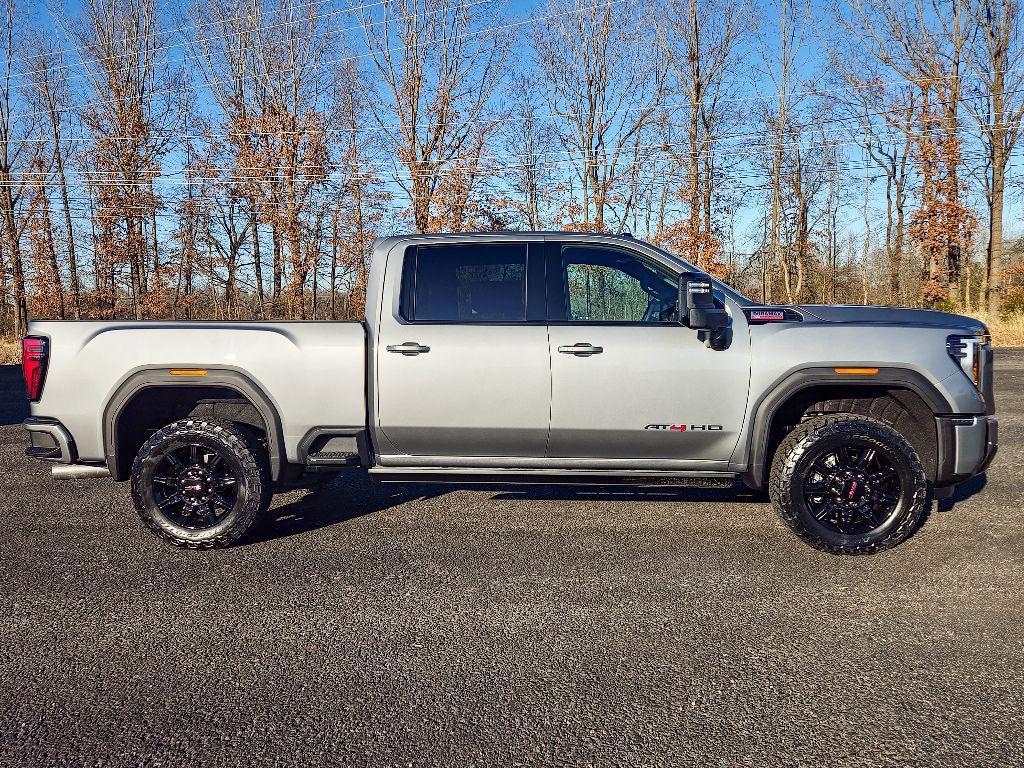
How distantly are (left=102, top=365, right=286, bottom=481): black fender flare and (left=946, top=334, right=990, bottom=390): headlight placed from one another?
431 centimetres

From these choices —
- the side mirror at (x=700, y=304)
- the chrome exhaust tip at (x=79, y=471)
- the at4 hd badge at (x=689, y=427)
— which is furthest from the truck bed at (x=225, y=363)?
the side mirror at (x=700, y=304)

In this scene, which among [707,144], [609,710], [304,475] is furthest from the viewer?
[707,144]

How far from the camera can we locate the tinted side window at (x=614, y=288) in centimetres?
482

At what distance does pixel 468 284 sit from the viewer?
196 inches

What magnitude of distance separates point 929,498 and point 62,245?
3472 cm

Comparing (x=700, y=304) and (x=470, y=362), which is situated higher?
(x=700, y=304)

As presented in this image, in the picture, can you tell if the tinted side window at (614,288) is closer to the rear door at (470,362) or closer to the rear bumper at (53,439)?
the rear door at (470,362)

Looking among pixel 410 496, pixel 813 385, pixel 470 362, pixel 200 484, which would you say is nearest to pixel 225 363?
pixel 200 484

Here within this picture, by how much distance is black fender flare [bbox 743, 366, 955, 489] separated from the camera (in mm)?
4543

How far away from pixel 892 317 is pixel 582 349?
202 cm

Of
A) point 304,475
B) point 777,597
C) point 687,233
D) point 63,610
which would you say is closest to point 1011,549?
point 777,597

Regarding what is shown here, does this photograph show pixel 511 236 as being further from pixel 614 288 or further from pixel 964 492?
pixel 964 492

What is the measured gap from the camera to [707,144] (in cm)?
3316

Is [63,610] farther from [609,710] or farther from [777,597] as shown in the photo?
[777,597]
